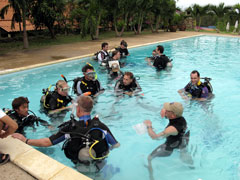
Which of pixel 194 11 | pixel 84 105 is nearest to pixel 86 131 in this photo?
pixel 84 105

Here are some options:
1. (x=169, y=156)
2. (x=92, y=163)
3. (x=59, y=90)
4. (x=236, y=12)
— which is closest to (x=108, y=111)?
(x=59, y=90)

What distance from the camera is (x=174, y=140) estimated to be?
10.6 ft

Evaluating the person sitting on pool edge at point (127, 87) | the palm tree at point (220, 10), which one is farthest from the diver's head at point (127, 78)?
the palm tree at point (220, 10)

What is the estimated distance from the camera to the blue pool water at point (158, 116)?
3623mm

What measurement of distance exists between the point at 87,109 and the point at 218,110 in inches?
167

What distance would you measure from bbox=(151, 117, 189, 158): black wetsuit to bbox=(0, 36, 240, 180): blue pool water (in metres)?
0.29

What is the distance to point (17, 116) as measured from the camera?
349 cm

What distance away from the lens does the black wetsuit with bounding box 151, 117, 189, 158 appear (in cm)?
310

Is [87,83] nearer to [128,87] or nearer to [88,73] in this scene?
[88,73]

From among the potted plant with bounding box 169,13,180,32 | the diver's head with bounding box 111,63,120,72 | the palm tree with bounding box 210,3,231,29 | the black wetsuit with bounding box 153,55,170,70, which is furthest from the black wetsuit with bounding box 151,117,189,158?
the palm tree with bounding box 210,3,231,29

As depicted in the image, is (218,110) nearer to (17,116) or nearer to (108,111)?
(108,111)

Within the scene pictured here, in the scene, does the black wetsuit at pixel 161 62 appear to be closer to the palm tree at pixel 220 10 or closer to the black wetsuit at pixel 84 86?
the black wetsuit at pixel 84 86

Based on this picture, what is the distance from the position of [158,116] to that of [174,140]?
2163 mm

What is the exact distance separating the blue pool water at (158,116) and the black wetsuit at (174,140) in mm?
286
